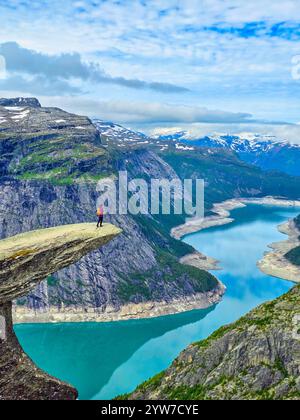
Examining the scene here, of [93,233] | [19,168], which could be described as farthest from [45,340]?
[93,233]

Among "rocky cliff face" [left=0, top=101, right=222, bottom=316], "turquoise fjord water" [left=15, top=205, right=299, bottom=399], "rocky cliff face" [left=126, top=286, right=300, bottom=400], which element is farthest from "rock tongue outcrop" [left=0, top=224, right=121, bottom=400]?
"rocky cliff face" [left=0, top=101, right=222, bottom=316]

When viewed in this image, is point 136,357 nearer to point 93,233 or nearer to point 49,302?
point 49,302

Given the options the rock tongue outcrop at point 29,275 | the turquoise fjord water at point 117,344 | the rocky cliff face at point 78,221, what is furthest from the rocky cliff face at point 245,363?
the rocky cliff face at point 78,221

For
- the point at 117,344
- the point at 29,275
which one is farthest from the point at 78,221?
the point at 29,275

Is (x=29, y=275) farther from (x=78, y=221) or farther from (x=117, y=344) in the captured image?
(x=78, y=221)
